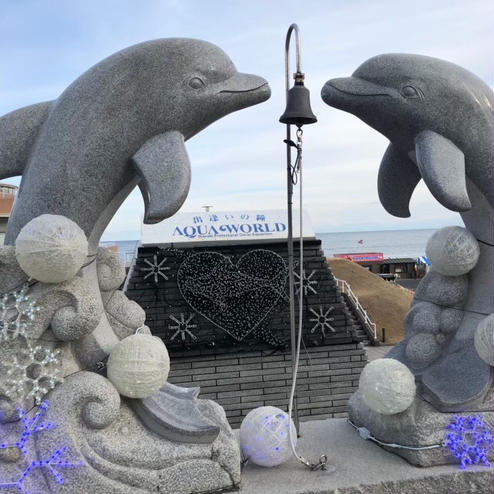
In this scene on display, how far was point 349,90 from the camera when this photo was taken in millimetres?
3162

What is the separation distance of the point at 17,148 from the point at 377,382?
8.14 feet

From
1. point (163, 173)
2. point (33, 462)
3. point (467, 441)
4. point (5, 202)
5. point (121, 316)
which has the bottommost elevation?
point (467, 441)

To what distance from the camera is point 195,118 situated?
112 inches

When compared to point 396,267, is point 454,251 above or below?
above

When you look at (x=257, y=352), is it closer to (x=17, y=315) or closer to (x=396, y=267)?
(x=17, y=315)

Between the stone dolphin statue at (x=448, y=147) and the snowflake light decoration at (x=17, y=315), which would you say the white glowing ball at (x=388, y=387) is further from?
the snowflake light decoration at (x=17, y=315)

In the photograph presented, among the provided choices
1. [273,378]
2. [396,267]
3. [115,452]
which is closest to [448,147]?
[115,452]

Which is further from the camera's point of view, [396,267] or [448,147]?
[396,267]

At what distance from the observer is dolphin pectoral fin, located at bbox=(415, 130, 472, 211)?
279 cm

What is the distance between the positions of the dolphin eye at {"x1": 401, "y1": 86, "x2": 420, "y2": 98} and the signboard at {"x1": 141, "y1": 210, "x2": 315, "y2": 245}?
12.5ft

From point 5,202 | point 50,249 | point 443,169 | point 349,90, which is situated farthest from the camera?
A: point 5,202

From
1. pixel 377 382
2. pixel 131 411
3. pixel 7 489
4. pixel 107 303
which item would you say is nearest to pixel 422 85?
pixel 377 382

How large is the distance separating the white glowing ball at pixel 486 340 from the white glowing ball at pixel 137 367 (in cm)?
180

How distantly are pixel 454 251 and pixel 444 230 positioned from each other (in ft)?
0.65
